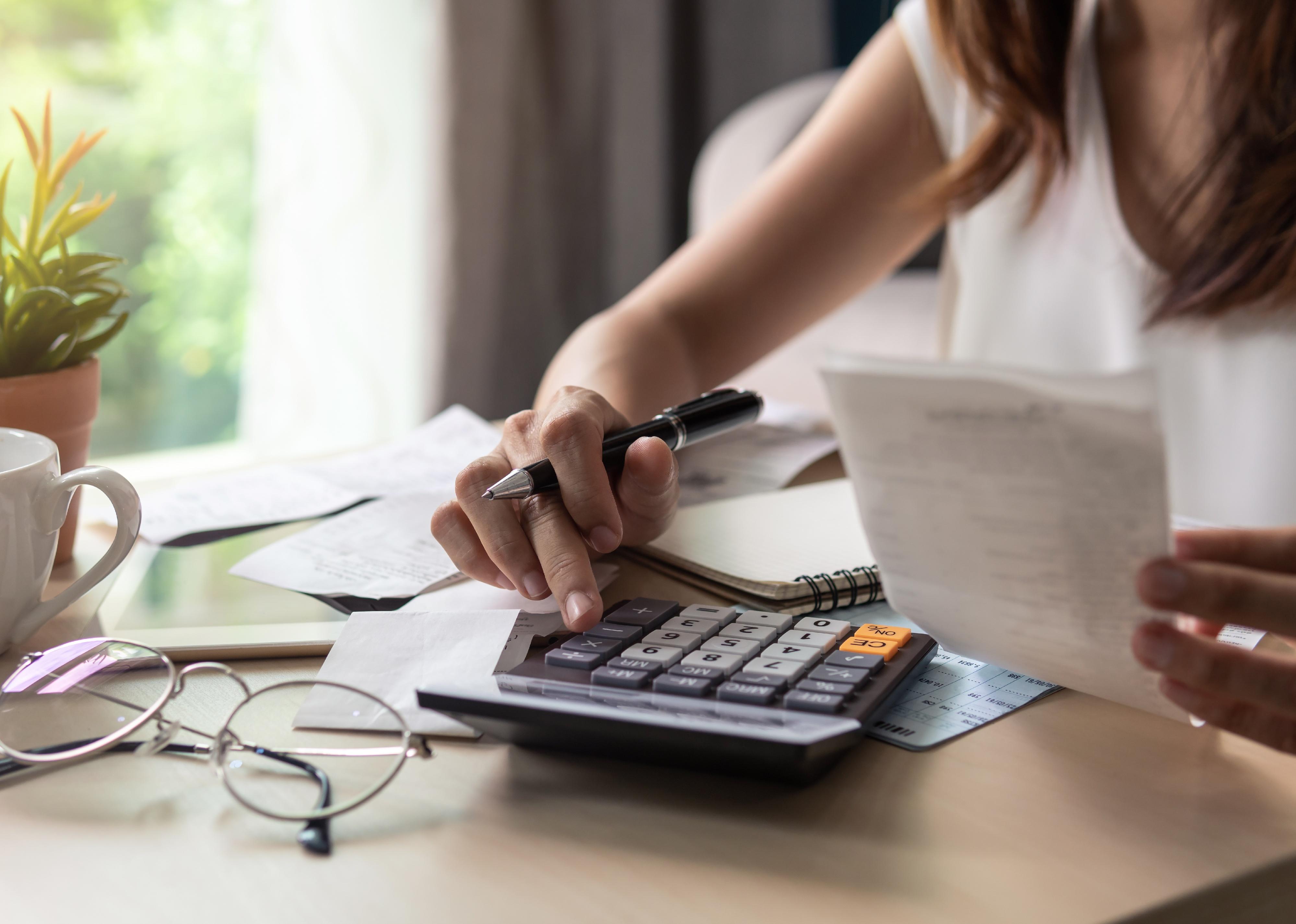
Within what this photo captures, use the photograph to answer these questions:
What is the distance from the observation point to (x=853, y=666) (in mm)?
418

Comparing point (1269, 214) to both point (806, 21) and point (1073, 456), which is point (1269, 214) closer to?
point (1073, 456)

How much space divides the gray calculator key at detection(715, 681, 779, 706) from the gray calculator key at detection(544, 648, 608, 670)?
6 cm

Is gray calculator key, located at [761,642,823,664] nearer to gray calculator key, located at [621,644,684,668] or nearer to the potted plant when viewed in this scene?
gray calculator key, located at [621,644,684,668]

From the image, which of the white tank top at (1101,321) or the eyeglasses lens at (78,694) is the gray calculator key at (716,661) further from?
the white tank top at (1101,321)

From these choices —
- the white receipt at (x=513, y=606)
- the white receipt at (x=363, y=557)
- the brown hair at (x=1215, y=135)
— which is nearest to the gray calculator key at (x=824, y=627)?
the white receipt at (x=513, y=606)

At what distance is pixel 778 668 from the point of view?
16.1 inches

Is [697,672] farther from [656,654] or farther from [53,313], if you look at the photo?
[53,313]

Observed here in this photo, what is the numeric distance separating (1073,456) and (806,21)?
209 cm

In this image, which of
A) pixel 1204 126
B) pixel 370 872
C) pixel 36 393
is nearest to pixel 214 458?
pixel 36 393

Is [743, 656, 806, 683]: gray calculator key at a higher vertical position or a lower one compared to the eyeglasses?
higher

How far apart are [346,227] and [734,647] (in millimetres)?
1627

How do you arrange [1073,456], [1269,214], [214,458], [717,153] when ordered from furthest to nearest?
[214,458]
[717,153]
[1269,214]
[1073,456]

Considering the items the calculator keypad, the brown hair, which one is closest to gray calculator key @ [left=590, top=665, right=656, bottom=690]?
the calculator keypad

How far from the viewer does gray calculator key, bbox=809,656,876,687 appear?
403mm
